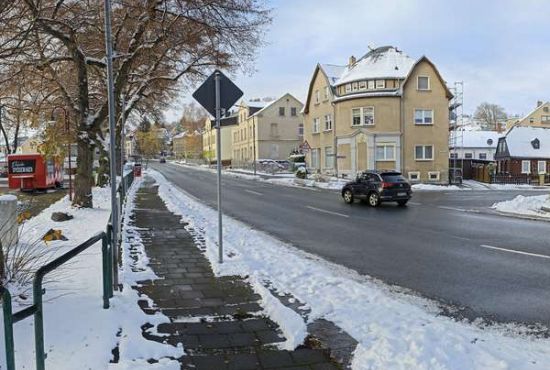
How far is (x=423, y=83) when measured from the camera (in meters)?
41.1

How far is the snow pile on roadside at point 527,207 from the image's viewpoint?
57.9ft

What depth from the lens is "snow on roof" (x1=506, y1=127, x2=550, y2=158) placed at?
177 ft

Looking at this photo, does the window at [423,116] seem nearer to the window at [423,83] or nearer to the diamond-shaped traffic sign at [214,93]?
the window at [423,83]

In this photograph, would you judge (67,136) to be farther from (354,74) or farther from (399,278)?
(354,74)

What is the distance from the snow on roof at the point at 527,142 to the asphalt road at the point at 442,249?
39.9 metres

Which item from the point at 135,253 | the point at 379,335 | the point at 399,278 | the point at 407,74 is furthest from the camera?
the point at 407,74

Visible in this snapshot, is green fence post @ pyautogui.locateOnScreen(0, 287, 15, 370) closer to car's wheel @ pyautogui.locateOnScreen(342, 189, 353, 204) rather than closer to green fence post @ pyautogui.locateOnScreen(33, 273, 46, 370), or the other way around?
green fence post @ pyautogui.locateOnScreen(33, 273, 46, 370)

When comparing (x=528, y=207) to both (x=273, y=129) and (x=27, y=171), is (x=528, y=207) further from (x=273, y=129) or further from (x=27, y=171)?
(x=273, y=129)

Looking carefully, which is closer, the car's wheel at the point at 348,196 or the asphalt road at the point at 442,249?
the asphalt road at the point at 442,249

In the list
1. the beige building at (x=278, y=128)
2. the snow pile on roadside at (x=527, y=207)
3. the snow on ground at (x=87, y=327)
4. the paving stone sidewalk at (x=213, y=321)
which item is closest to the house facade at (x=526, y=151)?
the beige building at (x=278, y=128)

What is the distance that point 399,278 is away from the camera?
778 centimetres

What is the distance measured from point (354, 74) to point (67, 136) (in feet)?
90.3

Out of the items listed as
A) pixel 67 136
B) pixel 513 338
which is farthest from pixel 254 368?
pixel 67 136

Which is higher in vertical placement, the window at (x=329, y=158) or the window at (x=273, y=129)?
the window at (x=273, y=129)
